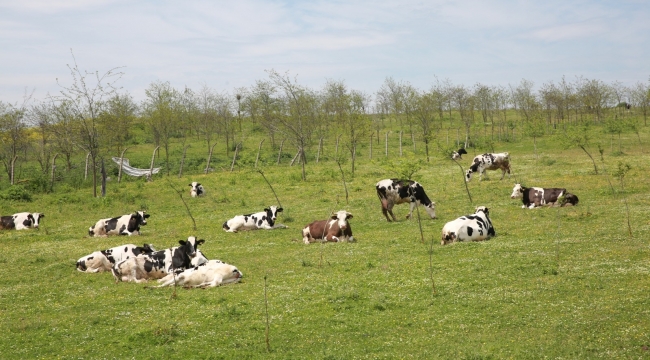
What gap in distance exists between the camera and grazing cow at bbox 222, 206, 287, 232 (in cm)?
2566

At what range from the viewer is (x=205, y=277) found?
16.2 metres

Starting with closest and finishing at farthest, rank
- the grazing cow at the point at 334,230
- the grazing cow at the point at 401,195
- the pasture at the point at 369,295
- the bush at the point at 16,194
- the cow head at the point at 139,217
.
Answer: the pasture at the point at 369,295 → the grazing cow at the point at 334,230 → the grazing cow at the point at 401,195 → the cow head at the point at 139,217 → the bush at the point at 16,194

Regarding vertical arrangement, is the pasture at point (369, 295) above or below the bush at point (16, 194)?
below

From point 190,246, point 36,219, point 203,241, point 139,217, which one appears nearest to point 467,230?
point 203,241

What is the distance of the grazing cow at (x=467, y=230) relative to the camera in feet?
64.5

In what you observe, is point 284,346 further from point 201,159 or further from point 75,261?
point 201,159

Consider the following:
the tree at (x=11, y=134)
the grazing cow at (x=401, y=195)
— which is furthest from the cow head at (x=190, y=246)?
the tree at (x=11, y=134)

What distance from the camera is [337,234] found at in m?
21.8

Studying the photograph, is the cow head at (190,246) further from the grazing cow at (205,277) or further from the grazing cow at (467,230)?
the grazing cow at (467,230)

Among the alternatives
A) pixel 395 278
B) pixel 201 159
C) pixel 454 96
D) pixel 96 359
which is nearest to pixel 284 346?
pixel 96 359

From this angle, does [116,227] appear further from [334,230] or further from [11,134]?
[11,134]

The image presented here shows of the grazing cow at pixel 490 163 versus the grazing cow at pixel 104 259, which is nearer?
the grazing cow at pixel 104 259

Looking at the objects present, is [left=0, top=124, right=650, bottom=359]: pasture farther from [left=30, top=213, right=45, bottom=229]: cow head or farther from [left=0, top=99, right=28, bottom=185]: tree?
[left=0, top=99, right=28, bottom=185]: tree

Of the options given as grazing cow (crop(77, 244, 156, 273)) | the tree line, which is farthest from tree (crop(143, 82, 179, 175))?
grazing cow (crop(77, 244, 156, 273))
